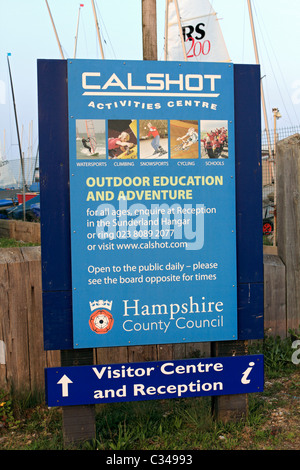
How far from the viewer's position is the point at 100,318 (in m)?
3.38

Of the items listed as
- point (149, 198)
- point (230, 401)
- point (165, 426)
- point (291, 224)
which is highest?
point (149, 198)

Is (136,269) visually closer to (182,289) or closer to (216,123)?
(182,289)

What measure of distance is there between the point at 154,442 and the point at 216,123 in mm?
2321

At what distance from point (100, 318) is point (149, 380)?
57cm

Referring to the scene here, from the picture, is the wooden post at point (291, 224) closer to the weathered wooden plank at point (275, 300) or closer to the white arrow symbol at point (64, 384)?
the weathered wooden plank at point (275, 300)

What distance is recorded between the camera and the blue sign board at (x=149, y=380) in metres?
3.37

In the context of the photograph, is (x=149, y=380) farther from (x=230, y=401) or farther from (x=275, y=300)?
(x=275, y=300)

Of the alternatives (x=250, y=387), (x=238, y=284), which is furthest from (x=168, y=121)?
(x=250, y=387)

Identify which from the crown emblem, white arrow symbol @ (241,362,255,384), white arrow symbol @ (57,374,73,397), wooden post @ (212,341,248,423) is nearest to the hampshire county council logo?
the crown emblem

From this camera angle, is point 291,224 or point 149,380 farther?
point 291,224

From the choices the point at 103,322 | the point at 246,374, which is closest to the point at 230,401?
the point at 246,374

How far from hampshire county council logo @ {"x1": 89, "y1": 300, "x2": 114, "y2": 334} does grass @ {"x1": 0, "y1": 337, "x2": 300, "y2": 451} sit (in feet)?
2.37

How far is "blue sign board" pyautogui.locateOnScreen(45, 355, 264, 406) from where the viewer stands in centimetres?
337

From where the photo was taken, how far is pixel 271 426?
3.63 m
